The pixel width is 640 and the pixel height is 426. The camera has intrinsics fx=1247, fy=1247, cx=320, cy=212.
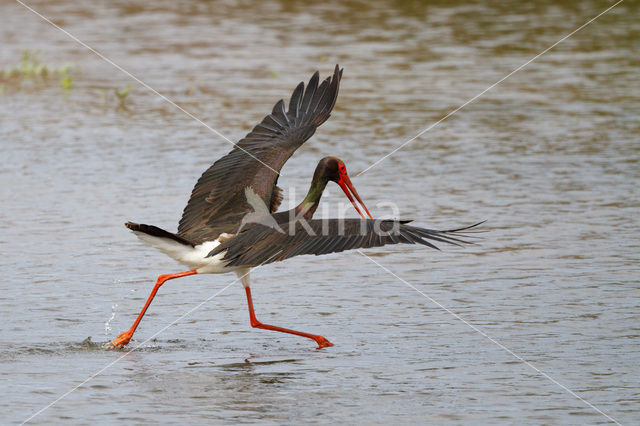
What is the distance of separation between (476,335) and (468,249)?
81.3 inches

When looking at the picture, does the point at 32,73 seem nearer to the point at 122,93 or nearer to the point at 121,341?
the point at 122,93

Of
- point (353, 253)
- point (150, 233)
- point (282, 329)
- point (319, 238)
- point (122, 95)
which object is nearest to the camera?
point (319, 238)

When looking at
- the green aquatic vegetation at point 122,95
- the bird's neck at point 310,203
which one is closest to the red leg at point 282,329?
the bird's neck at point 310,203

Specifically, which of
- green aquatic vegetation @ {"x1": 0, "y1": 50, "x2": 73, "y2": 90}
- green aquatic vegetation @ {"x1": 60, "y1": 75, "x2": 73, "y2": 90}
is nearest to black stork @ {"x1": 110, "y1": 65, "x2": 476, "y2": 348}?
green aquatic vegetation @ {"x1": 60, "y1": 75, "x2": 73, "y2": 90}

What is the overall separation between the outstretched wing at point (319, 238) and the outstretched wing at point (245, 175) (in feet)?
1.39

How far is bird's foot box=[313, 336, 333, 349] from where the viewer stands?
6.64 meters

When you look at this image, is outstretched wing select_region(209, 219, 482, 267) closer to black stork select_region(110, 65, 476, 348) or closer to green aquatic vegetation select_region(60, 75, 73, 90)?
black stork select_region(110, 65, 476, 348)

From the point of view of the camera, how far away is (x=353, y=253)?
29.1 feet

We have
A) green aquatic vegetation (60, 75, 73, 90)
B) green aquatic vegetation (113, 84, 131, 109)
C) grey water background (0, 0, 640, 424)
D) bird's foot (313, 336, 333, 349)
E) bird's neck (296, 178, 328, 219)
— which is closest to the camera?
grey water background (0, 0, 640, 424)

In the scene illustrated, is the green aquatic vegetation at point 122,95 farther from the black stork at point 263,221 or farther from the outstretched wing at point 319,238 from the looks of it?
the outstretched wing at point 319,238

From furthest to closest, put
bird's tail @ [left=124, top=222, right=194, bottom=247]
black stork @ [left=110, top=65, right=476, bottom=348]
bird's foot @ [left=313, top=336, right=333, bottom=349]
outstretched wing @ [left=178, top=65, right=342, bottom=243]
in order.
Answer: outstretched wing @ [left=178, top=65, right=342, bottom=243]
bird's foot @ [left=313, top=336, right=333, bottom=349]
bird's tail @ [left=124, top=222, right=194, bottom=247]
black stork @ [left=110, top=65, right=476, bottom=348]

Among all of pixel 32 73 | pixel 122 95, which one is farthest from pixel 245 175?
pixel 32 73

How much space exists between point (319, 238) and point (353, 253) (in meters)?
2.75

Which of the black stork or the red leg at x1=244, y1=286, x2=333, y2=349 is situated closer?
the black stork
